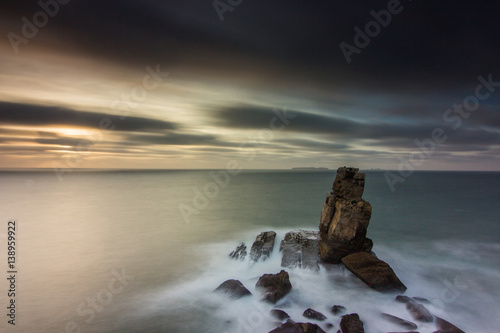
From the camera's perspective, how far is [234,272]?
551 inches

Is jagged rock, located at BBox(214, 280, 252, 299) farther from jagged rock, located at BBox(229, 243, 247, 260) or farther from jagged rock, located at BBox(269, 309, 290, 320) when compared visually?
jagged rock, located at BBox(229, 243, 247, 260)

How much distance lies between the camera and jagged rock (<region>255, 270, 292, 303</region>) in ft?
34.3

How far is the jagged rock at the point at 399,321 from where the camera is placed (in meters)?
8.66

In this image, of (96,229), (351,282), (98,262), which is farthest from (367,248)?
(96,229)

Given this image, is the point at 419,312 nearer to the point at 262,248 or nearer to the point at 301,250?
the point at 301,250

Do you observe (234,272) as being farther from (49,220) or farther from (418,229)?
(49,220)

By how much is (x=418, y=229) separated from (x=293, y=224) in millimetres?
12901

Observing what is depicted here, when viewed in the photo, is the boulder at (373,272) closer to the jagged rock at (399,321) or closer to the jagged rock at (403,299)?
the jagged rock at (403,299)

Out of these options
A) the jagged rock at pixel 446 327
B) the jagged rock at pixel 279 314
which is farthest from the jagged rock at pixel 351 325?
the jagged rock at pixel 446 327

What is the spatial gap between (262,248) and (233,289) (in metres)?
4.90

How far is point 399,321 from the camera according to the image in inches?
351

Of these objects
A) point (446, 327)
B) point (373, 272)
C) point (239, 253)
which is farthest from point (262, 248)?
point (446, 327)

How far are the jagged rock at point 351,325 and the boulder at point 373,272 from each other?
3.28 meters

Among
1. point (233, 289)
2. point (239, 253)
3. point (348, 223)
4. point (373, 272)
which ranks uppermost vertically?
point (348, 223)
